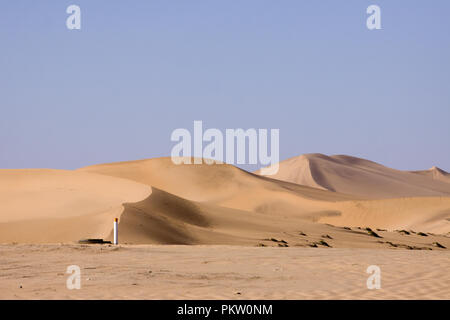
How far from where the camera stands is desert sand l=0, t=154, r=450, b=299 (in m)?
13.0

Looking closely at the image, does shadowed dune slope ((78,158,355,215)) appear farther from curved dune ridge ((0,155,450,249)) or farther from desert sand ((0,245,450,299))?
desert sand ((0,245,450,299))

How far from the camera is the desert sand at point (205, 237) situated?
13.0 m

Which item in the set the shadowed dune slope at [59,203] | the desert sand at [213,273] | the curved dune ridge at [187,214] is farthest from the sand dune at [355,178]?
the desert sand at [213,273]

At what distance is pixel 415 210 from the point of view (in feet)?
186

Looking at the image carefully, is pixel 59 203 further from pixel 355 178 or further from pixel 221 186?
pixel 355 178

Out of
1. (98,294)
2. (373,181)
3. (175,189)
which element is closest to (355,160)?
(373,181)

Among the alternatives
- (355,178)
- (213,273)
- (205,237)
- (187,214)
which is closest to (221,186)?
(187,214)

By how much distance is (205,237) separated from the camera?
29.8 metres

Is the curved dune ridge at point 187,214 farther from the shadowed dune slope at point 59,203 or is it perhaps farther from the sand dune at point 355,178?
the sand dune at point 355,178

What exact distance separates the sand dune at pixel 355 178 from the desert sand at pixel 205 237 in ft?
157

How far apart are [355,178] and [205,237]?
105 metres

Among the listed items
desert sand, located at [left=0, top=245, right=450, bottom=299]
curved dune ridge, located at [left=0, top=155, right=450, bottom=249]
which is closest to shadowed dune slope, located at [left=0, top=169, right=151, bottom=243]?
curved dune ridge, located at [left=0, top=155, right=450, bottom=249]
